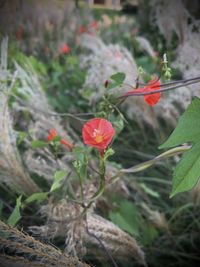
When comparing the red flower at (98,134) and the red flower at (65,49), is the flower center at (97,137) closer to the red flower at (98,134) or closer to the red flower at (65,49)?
the red flower at (98,134)

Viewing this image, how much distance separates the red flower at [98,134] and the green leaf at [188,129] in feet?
0.50

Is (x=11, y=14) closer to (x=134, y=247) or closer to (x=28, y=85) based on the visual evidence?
(x=28, y=85)

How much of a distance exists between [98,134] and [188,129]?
0.20 m

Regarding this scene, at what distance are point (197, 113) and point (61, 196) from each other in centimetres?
60

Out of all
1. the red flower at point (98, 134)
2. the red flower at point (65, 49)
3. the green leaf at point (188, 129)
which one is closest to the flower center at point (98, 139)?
the red flower at point (98, 134)

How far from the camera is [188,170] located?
813 millimetres

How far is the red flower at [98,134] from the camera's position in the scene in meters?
0.93

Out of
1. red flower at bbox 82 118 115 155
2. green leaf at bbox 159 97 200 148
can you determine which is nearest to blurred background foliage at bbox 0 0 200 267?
red flower at bbox 82 118 115 155

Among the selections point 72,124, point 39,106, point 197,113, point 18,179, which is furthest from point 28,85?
point 197,113

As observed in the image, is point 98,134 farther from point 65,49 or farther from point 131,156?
point 65,49

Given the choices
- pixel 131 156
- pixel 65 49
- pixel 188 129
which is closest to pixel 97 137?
pixel 188 129

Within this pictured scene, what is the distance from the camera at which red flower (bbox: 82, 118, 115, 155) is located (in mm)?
927

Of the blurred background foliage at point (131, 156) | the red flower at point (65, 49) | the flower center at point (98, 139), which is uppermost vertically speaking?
the red flower at point (65, 49)

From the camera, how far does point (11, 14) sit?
140 centimetres
